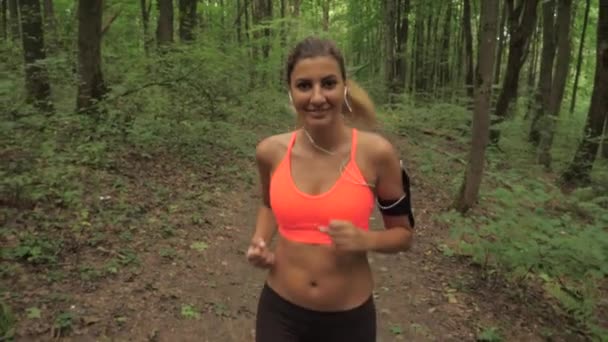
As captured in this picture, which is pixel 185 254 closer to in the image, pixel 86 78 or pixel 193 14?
pixel 86 78

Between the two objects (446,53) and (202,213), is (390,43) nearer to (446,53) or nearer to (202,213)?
(446,53)

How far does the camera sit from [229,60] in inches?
528

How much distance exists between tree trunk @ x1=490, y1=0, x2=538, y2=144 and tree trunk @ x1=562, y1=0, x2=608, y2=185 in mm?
1444

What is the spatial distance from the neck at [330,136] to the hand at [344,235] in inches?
16.3

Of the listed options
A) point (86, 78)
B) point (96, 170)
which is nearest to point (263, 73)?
point (86, 78)

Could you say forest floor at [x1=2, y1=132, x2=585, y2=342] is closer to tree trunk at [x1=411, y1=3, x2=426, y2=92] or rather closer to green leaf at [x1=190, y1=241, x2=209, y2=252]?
green leaf at [x1=190, y1=241, x2=209, y2=252]

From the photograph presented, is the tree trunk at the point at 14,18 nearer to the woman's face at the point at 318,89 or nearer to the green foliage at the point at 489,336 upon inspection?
the green foliage at the point at 489,336

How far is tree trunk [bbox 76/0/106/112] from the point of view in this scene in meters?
8.76

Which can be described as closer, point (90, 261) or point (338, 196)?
point (338, 196)

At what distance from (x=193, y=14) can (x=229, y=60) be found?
13.1 ft

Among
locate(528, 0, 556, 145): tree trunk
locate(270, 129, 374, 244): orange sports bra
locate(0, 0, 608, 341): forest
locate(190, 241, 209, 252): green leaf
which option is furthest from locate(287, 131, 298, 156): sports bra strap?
locate(528, 0, 556, 145): tree trunk

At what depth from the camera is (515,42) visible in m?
11.3

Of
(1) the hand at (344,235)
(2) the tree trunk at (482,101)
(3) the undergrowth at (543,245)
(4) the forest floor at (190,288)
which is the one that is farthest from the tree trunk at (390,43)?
(1) the hand at (344,235)

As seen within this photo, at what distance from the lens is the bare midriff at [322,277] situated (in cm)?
209
